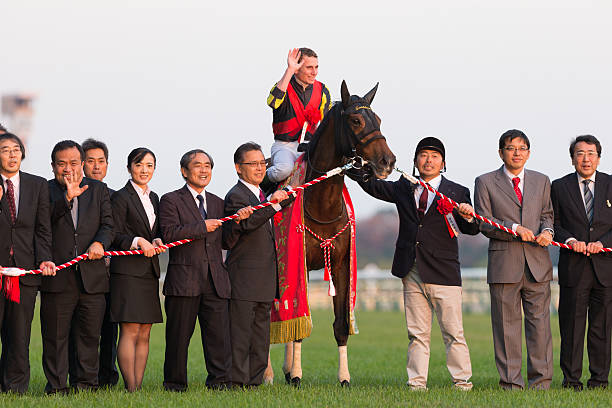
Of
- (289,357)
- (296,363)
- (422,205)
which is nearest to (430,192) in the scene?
(422,205)

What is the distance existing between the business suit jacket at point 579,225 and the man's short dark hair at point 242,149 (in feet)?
10.5

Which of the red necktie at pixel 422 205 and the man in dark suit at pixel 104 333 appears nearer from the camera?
the red necktie at pixel 422 205

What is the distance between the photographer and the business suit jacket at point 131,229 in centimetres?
783

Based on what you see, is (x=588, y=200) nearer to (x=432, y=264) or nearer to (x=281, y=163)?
(x=432, y=264)

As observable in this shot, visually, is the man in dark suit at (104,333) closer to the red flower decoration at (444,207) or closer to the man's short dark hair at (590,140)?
the red flower decoration at (444,207)

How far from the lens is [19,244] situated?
293 inches

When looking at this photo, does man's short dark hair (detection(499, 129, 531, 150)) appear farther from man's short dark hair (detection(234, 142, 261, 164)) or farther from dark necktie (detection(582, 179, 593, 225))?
man's short dark hair (detection(234, 142, 261, 164))

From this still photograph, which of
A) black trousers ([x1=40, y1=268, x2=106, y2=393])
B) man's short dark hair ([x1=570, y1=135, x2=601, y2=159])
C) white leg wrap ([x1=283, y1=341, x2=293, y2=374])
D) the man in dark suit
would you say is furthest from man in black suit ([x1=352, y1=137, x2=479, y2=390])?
black trousers ([x1=40, y1=268, x2=106, y2=393])

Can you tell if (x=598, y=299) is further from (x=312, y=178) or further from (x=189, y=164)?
(x=189, y=164)

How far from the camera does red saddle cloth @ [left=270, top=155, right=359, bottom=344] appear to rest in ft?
28.8


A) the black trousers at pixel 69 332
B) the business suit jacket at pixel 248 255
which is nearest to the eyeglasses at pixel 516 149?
the business suit jacket at pixel 248 255

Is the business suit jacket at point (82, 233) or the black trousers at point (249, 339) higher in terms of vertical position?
the business suit jacket at point (82, 233)

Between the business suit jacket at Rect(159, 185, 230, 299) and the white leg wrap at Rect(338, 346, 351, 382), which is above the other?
the business suit jacket at Rect(159, 185, 230, 299)

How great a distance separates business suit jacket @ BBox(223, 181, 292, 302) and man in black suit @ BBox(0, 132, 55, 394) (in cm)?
173
